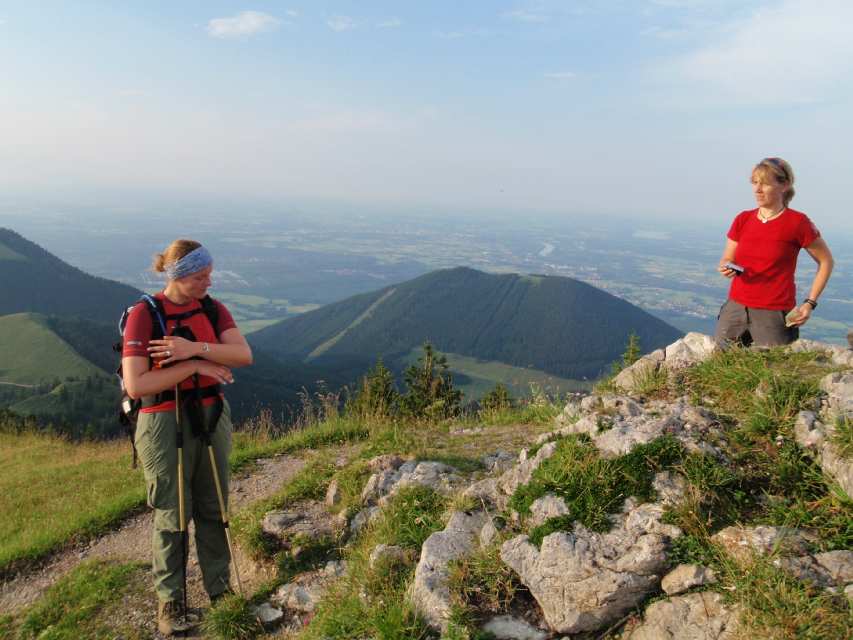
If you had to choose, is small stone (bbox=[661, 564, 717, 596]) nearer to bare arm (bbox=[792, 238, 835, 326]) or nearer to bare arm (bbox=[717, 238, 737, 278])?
bare arm (bbox=[792, 238, 835, 326])

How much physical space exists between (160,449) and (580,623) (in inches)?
143

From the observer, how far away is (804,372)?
14.9 ft

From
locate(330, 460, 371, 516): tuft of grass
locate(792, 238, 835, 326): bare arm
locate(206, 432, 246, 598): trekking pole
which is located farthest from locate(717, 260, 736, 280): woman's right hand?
locate(206, 432, 246, 598): trekking pole

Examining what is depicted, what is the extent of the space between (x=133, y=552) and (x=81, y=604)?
1139mm

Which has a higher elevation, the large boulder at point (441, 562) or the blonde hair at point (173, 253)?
the blonde hair at point (173, 253)

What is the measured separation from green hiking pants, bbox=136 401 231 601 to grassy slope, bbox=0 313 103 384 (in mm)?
93101

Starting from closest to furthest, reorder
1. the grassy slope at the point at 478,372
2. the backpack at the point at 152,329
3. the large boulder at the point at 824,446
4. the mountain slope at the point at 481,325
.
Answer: the large boulder at the point at 824,446
the backpack at the point at 152,329
the grassy slope at the point at 478,372
the mountain slope at the point at 481,325

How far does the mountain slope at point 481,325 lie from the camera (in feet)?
493

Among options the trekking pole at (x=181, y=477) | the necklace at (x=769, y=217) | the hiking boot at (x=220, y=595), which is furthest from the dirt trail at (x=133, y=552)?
the necklace at (x=769, y=217)

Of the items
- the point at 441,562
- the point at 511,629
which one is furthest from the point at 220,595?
the point at 511,629

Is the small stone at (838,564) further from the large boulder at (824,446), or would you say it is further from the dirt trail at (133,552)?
the dirt trail at (133,552)

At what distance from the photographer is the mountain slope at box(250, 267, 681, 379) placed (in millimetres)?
150250

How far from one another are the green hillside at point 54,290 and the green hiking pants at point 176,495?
162314mm

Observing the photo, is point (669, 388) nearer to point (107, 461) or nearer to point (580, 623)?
point (580, 623)
